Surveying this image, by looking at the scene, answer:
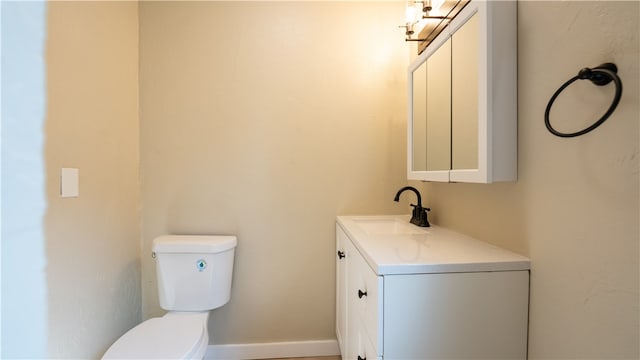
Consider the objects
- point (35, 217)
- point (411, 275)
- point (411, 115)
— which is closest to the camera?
point (411, 275)

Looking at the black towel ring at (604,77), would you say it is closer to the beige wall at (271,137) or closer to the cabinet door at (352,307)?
the cabinet door at (352,307)

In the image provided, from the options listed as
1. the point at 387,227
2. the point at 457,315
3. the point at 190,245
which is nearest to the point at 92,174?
the point at 190,245

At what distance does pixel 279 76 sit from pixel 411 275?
1331mm

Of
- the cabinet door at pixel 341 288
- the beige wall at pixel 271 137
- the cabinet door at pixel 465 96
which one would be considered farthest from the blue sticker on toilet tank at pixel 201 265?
the cabinet door at pixel 465 96

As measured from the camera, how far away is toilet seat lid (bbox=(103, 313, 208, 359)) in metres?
1.08

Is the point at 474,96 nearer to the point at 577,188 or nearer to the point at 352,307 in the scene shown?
the point at 577,188

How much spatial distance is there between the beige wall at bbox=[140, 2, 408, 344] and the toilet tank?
17 cm

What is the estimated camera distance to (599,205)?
24.7 inches

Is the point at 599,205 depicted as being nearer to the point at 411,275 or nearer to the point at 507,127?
the point at 507,127

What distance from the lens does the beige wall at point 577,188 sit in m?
0.57

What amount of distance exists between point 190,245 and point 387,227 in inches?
41.1

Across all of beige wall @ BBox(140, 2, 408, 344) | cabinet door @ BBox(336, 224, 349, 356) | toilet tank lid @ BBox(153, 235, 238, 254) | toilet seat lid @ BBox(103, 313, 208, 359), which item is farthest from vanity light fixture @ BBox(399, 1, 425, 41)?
toilet seat lid @ BBox(103, 313, 208, 359)

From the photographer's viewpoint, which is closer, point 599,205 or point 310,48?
point 599,205

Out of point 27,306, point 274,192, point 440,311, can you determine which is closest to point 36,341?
point 27,306
